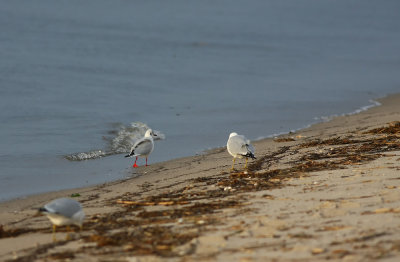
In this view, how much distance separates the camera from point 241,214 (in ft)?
21.2

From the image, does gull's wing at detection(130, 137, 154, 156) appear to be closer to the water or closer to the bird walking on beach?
the water

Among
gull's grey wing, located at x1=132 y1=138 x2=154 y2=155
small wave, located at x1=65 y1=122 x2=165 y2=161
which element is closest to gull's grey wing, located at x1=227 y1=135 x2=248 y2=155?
gull's grey wing, located at x1=132 y1=138 x2=154 y2=155

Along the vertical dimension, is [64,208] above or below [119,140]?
below

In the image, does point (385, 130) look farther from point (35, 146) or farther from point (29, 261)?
point (29, 261)

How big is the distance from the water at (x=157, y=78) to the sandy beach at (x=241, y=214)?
1968 mm

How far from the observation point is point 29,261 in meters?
5.69

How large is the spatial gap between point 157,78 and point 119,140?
8.80m

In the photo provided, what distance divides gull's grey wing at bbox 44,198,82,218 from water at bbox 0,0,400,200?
313 centimetres

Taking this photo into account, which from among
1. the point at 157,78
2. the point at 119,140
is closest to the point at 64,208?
the point at 119,140

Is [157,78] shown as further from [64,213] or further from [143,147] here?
[64,213]

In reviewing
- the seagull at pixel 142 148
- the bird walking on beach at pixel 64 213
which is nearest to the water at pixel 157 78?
the seagull at pixel 142 148

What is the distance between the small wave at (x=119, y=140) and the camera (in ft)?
40.0

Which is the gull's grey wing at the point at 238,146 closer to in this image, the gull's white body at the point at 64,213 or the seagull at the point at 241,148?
the seagull at the point at 241,148

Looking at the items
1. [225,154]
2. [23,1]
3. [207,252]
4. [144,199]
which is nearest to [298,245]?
[207,252]
